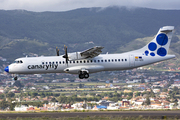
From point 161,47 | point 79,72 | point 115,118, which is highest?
point 161,47

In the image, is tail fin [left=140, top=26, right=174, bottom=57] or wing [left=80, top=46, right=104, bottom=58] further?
tail fin [left=140, top=26, right=174, bottom=57]

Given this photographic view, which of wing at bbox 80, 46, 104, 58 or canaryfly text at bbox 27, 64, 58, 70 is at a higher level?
wing at bbox 80, 46, 104, 58

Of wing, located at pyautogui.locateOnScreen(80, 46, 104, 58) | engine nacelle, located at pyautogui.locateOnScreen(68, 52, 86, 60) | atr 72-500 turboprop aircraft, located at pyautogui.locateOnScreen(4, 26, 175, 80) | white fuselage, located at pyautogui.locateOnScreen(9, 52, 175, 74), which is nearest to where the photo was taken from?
wing, located at pyautogui.locateOnScreen(80, 46, 104, 58)

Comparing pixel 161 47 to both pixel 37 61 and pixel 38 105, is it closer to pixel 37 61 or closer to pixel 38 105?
pixel 37 61

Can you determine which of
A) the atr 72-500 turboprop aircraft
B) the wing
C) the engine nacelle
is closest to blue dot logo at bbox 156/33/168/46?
the atr 72-500 turboprop aircraft

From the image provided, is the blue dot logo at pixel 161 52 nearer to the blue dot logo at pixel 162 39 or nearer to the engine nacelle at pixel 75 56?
the blue dot logo at pixel 162 39

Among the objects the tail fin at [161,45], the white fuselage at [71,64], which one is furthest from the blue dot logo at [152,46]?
the white fuselage at [71,64]

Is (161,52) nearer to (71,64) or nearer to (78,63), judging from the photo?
(78,63)

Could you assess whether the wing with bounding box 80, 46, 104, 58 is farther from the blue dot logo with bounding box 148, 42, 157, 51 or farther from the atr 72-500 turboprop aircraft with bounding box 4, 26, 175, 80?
the blue dot logo with bounding box 148, 42, 157, 51

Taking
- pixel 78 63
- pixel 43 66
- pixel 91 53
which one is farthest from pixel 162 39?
pixel 43 66

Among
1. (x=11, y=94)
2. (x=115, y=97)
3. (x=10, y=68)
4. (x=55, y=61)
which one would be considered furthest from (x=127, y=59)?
(x=11, y=94)

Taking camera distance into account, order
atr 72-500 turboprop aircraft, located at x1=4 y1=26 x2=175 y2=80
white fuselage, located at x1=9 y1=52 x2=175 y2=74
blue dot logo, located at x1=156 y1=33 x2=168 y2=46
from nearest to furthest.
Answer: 1. atr 72-500 turboprop aircraft, located at x1=4 y1=26 x2=175 y2=80
2. white fuselage, located at x1=9 y1=52 x2=175 y2=74
3. blue dot logo, located at x1=156 y1=33 x2=168 y2=46

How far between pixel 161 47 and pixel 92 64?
13.8 metres

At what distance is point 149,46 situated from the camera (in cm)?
5822
